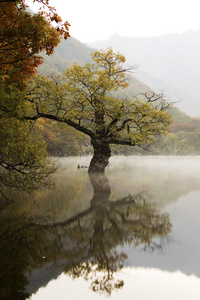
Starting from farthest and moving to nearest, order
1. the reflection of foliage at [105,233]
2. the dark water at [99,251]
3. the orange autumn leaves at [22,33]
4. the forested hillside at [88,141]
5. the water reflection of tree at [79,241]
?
1. the forested hillside at [88,141]
2. the orange autumn leaves at [22,33]
3. the reflection of foliage at [105,233]
4. the water reflection of tree at [79,241]
5. the dark water at [99,251]

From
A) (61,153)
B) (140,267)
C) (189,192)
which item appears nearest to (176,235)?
(140,267)

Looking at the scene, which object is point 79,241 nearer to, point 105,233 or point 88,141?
point 105,233

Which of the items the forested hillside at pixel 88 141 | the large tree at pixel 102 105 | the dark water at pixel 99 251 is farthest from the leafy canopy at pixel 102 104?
the forested hillside at pixel 88 141

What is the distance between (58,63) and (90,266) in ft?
525

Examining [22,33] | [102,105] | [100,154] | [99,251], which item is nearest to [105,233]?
[99,251]

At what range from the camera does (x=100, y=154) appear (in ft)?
95.8

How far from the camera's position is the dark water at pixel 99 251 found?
21.2ft

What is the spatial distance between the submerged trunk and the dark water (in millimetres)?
13610

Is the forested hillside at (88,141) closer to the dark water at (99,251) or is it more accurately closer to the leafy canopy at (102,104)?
the leafy canopy at (102,104)

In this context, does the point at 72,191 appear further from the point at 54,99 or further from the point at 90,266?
the point at 90,266

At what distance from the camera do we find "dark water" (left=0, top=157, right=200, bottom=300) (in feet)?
21.2

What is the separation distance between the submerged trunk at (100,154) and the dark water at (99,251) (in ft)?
44.7

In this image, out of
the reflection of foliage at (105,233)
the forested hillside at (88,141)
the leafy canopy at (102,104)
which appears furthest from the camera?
the forested hillside at (88,141)

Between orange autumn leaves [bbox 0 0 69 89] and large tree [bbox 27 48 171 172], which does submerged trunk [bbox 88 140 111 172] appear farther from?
orange autumn leaves [bbox 0 0 69 89]
